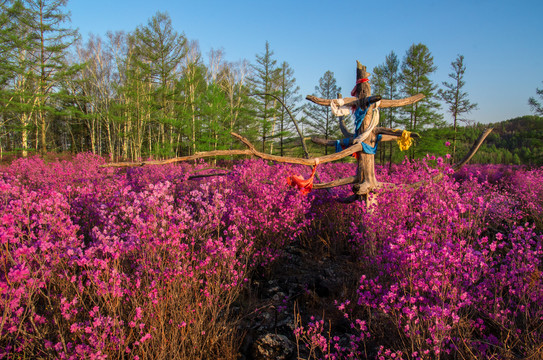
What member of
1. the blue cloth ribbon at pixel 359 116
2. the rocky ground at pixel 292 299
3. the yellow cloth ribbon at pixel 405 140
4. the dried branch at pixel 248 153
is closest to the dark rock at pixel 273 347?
the rocky ground at pixel 292 299

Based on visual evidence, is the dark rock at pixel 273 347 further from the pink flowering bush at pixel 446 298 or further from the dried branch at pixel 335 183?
the dried branch at pixel 335 183

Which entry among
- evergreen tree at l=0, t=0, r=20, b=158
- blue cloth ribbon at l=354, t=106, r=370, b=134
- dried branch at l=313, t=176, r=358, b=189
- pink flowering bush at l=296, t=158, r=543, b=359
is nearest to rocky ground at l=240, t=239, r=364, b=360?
pink flowering bush at l=296, t=158, r=543, b=359

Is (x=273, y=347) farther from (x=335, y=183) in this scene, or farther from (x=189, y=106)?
(x=189, y=106)

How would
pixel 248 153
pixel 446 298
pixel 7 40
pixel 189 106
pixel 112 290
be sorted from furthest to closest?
pixel 189 106 → pixel 7 40 → pixel 248 153 → pixel 446 298 → pixel 112 290

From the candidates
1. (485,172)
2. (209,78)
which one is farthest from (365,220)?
(209,78)

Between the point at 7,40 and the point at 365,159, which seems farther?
the point at 7,40

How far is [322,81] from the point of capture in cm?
3116

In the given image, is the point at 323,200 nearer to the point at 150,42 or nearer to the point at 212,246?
the point at 212,246

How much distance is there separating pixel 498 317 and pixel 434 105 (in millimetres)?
29659

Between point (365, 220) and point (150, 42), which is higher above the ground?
point (150, 42)

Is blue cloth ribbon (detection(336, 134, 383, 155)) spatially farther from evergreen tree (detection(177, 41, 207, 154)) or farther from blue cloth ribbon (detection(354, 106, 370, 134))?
evergreen tree (detection(177, 41, 207, 154))

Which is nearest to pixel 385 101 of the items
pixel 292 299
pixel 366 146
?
pixel 366 146

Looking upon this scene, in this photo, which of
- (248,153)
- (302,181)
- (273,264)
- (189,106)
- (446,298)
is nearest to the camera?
(446,298)

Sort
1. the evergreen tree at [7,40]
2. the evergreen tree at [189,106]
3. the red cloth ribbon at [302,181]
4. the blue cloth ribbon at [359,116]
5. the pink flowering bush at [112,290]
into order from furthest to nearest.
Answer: the evergreen tree at [189,106] → the evergreen tree at [7,40] → the blue cloth ribbon at [359,116] → the red cloth ribbon at [302,181] → the pink flowering bush at [112,290]
